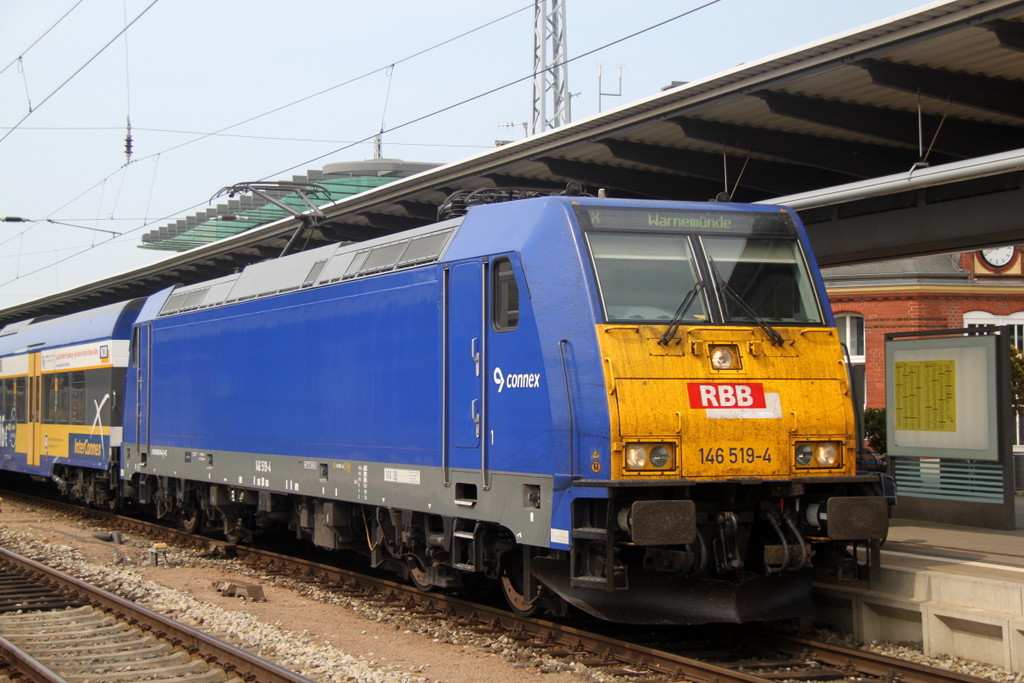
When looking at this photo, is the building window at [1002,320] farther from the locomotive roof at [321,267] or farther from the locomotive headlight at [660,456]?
the locomotive headlight at [660,456]

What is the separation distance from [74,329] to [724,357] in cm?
1614

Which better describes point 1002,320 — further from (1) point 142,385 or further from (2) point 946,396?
(1) point 142,385

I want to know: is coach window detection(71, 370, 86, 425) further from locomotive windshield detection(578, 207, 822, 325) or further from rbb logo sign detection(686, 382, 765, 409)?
rbb logo sign detection(686, 382, 765, 409)

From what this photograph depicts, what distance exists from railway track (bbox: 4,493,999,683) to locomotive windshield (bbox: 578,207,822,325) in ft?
8.08

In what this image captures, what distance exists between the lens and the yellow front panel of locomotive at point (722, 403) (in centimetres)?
809

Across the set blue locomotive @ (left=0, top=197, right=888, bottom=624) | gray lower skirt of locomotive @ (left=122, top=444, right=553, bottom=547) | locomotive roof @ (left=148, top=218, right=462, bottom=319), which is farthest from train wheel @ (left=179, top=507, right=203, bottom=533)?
blue locomotive @ (left=0, top=197, right=888, bottom=624)

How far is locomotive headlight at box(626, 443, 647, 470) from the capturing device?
26.3 ft

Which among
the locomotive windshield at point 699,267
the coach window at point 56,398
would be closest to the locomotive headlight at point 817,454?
the locomotive windshield at point 699,267

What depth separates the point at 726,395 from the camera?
8383mm

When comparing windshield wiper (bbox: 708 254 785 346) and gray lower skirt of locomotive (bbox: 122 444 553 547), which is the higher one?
windshield wiper (bbox: 708 254 785 346)

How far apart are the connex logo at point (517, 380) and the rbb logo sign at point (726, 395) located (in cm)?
110

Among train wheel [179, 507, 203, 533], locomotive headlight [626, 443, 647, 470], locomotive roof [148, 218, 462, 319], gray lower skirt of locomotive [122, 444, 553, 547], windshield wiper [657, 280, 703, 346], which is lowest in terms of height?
train wheel [179, 507, 203, 533]

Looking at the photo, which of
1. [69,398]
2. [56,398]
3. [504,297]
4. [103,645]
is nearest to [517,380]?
[504,297]

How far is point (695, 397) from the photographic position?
27.2 ft
